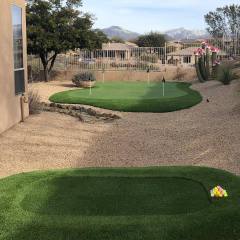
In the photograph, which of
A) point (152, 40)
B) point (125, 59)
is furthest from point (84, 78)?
point (152, 40)

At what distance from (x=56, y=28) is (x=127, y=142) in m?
18.9

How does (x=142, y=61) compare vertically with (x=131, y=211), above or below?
above

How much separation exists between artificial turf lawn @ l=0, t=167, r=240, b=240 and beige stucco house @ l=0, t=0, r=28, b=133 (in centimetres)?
406

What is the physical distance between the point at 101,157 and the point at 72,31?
65.0 feet

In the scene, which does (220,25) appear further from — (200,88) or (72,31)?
(200,88)

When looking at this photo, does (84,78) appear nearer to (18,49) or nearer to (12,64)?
(18,49)

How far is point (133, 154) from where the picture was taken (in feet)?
30.0

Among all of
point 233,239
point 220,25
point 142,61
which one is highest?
point 220,25

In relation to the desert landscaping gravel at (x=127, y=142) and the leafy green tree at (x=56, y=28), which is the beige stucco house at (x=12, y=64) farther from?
the leafy green tree at (x=56, y=28)

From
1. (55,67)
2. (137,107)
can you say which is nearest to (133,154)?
→ (137,107)

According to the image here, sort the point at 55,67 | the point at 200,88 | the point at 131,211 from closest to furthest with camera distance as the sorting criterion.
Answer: the point at 131,211, the point at 200,88, the point at 55,67

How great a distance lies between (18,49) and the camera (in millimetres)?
12438

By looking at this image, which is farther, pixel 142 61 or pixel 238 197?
pixel 142 61

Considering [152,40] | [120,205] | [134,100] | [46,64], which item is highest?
[152,40]
